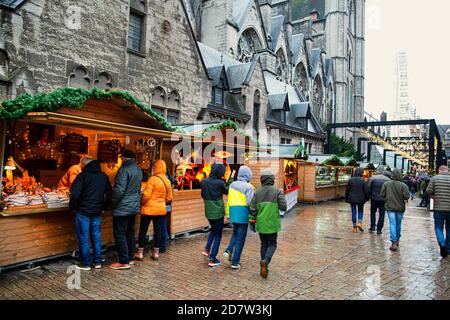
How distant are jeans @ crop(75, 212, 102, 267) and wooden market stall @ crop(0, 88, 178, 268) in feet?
2.22

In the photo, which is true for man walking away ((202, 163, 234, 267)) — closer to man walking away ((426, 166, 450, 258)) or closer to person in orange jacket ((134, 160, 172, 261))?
person in orange jacket ((134, 160, 172, 261))

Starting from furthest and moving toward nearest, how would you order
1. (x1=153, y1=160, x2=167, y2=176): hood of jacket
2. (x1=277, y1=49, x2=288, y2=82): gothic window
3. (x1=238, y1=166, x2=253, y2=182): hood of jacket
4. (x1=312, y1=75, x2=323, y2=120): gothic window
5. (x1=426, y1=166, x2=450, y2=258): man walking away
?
(x1=312, y1=75, x2=323, y2=120): gothic window < (x1=277, y1=49, x2=288, y2=82): gothic window < (x1=426, y1=166, x2=450, y2=258): man walking away < (x1=153, y1=160, x2=167, y2=176): hood of jacket < (x1=238, y1=166, x2=253, y2=182): hood of jacket

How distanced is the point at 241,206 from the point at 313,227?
5631mm

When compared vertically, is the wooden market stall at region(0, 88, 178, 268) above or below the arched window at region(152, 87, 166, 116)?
below

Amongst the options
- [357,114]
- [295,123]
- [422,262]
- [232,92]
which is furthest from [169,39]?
[357,114]

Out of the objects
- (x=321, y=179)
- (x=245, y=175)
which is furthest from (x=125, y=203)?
(x=321, y=179)

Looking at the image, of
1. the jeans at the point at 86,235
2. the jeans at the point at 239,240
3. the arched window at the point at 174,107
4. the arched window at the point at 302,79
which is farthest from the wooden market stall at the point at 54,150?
the arched window at the point at 302,79

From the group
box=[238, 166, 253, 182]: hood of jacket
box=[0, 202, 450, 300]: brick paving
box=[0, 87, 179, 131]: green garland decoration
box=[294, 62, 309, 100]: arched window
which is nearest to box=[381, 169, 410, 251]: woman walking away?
box=[0, 202, 450, 300]: brick paving

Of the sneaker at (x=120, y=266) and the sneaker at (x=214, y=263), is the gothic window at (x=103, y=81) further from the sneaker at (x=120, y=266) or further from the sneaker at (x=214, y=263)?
the sneaker at (x=214, y=263)

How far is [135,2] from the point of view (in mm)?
12867

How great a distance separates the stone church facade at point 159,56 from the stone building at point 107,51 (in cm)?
3

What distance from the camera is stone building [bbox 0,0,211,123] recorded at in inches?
359

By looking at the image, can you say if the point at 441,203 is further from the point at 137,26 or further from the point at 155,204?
the point at 137,26
